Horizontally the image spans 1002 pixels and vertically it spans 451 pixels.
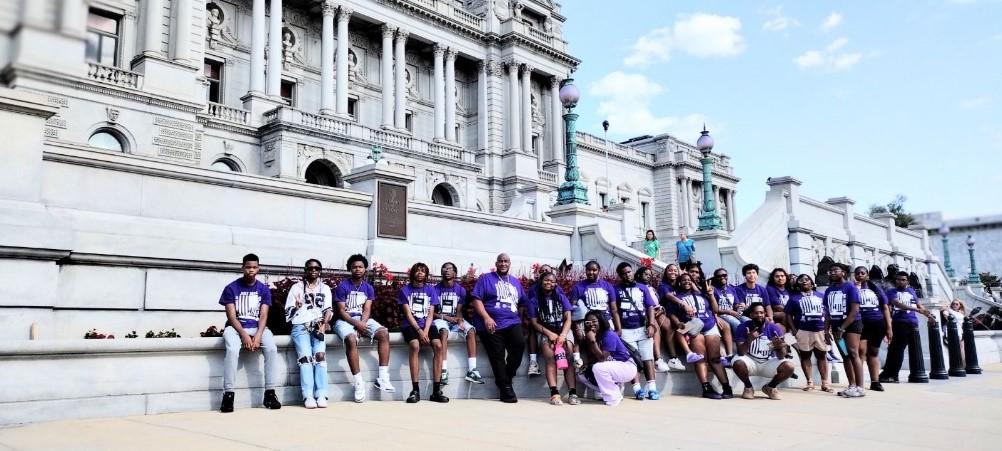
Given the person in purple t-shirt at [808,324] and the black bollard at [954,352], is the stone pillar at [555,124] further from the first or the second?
the person in purple t-shirt at [808,324]

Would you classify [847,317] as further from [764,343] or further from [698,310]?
[698,310]

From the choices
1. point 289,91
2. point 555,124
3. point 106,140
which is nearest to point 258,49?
point 289,91

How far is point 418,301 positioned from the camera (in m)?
9.38

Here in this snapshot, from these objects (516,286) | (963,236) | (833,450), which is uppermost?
(963,236)

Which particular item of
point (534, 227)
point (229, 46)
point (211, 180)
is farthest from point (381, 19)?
point (211, 180)

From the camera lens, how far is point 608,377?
914 centimetres

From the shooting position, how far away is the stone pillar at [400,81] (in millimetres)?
42219

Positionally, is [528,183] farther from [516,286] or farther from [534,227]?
[516,286]

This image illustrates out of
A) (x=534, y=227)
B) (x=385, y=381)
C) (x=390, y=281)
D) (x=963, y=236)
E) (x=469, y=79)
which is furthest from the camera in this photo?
(x=963, y=236)

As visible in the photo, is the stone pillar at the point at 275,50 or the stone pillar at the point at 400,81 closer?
the stone pillar at the point at 275,50

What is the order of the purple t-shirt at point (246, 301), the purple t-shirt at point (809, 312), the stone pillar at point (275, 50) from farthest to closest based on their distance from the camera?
1. the stone pillar at point (275, 50)
2. the purple t-shirt at point (809, 312)
3. the purple t-shirt at point (246, 301)

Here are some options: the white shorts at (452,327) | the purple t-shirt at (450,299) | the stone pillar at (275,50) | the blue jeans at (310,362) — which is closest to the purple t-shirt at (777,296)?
the white shorts at (452,327)

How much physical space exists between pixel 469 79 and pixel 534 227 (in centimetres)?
3377

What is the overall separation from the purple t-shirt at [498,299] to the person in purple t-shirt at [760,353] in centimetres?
318
